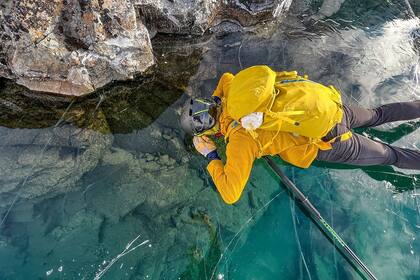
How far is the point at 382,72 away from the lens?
588 centimetres

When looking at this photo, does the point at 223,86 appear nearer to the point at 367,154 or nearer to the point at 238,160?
the point at 238,160

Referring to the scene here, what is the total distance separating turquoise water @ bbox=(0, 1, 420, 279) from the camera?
4363 millimetres

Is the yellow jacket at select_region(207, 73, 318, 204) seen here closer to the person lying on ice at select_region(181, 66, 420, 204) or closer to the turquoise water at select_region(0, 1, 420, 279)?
the person lying on ice at select_region(181, 66, 420, 204)

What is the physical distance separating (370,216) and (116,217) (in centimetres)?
326

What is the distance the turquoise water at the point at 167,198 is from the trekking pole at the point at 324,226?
10 cm

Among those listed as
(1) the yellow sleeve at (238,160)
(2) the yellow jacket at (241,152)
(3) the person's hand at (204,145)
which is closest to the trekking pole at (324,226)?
(2) the yellow jacket at (241,152)

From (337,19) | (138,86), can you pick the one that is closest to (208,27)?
Result: (138,86)

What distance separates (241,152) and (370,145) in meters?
1.85

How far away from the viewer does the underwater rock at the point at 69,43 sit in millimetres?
4387

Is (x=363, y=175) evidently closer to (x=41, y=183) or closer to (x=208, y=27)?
(x=208, y=27)

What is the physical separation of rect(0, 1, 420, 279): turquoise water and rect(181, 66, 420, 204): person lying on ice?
0.71m

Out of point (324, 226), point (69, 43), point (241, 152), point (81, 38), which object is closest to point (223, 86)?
point (241, 152)

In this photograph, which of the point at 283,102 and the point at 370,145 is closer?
the point at 283,102

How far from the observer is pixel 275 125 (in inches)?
139
